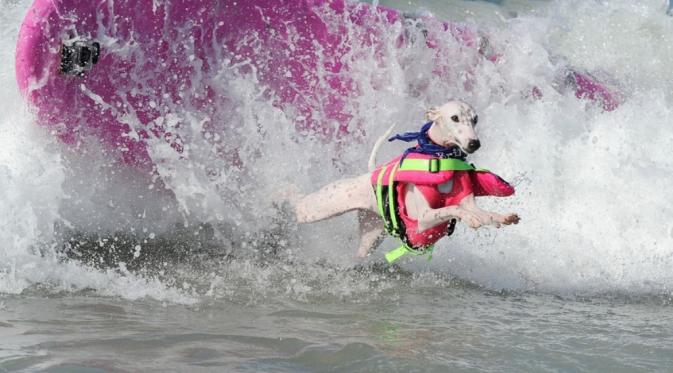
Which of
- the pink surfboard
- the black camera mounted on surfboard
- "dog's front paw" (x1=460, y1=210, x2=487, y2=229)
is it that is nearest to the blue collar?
"dog's front paw" (x1=460, y1=210, x2=487, y2=229)

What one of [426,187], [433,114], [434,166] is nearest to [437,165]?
[434,166]

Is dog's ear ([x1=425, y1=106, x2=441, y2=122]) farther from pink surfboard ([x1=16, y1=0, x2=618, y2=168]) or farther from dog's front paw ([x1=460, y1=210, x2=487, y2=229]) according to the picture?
pink surfboard ([x1=16, y1=0, x2=618, y2=168])

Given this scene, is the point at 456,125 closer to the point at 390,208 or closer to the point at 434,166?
the point at 434,166

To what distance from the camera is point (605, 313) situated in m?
4.67

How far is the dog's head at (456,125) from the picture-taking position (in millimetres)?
4203

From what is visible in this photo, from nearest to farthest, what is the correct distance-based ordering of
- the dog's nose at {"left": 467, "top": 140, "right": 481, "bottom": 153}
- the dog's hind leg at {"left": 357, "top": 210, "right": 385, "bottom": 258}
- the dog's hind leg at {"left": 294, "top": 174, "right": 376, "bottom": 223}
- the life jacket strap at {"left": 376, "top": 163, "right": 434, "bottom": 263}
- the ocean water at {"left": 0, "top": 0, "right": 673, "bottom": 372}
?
the ocean water at {"left": 0, "top": 0, "right": 673, "bottom": 372} < the dog's nose at {"left": 467, "top": 140, "right": 481, "bottom": 153} < the life jacket strap at {"left": 376, "top": 163, "right": 434, "bottom": 263} < the dog's hind leg at {"left": 294, "top": 174, "right": 376, "bottom": 223} < the dog's hind leg at {"left": 357, "top": 210, "right": 385, "bottom": 258}

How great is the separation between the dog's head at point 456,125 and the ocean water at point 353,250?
880 mm

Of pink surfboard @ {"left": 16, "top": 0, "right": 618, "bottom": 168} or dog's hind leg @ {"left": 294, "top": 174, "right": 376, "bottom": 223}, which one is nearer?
dog's hind leg @ {"left": 294, "top": 174, "right": 376, "bottom": 223}

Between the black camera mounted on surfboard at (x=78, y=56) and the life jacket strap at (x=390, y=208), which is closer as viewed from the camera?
the life jacket strap at (x=390, y=208)

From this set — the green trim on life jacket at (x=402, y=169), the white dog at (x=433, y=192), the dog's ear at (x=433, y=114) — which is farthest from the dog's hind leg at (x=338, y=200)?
the dog's ear at (x=433, y=114)

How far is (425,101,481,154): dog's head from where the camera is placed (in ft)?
13.8

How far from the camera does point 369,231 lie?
17.3 ft

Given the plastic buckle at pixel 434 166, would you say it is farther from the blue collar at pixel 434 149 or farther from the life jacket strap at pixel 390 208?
the life jacket strap at pixel 390 208

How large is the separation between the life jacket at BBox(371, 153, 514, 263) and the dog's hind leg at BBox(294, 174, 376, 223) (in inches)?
6.9
